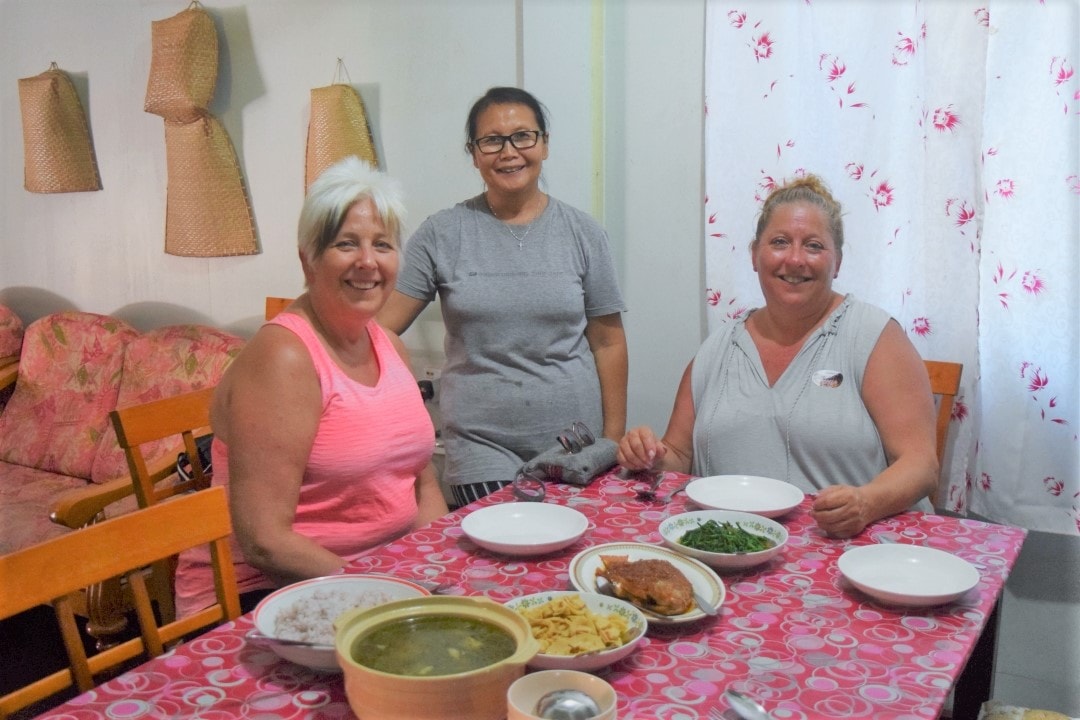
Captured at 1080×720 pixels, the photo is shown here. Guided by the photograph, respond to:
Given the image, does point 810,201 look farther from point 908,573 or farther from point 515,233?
point 908,573

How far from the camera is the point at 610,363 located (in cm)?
247

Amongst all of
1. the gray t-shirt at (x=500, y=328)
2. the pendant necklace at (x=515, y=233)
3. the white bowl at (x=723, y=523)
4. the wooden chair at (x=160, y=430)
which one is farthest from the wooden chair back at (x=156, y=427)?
the white bowl at (x=723, y=523)

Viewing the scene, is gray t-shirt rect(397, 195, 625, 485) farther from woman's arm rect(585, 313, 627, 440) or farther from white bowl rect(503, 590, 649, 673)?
white bowl rect(503, 590, 649, 673)

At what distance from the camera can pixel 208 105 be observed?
3.38 metres

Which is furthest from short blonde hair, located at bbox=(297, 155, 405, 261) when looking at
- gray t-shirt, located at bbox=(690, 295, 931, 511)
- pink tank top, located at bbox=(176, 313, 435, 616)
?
gray t-shirt, located at bbox=(690, 295, 931, 511)

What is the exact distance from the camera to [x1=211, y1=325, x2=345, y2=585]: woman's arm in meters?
1.49

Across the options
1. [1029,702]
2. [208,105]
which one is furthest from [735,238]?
[208,105]

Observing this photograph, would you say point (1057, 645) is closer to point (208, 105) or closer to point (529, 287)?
point (529, 287)

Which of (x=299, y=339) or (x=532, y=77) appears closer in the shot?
(x=299, y=339)

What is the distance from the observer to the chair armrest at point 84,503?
90.3 inches

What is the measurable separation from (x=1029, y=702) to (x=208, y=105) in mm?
3327

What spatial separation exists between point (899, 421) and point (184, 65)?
275 cm

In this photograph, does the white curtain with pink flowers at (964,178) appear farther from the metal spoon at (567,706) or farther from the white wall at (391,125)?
the metal spoon at (567,706)

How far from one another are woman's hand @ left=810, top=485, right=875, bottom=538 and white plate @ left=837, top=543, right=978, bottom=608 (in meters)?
0.11
